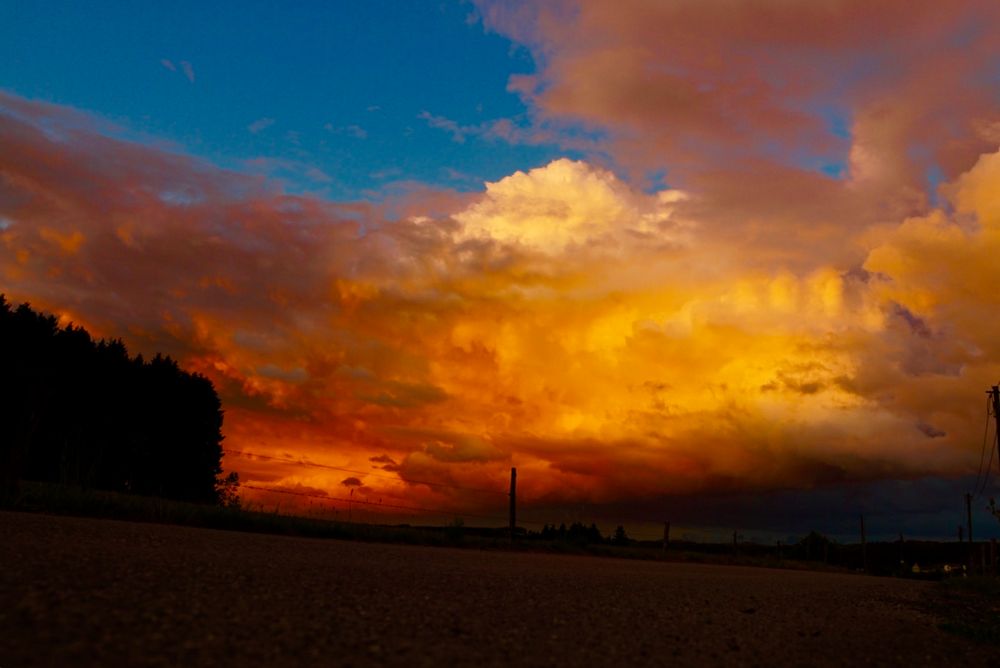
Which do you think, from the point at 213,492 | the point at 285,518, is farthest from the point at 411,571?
the point at 213,492

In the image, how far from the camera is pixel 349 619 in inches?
169

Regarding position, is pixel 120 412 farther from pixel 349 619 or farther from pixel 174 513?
pixel 349 619

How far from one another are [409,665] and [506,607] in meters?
2.31

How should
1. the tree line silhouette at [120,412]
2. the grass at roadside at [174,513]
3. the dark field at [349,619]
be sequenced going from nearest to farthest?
the dark field at [349,619] < the grass at roadside at [174,513] < the tree line silhouette at [120,412]

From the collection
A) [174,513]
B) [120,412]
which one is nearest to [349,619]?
[174,513]

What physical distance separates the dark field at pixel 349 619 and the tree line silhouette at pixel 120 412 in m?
33.2

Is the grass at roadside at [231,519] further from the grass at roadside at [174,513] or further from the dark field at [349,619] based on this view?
the dark field at [349,619]

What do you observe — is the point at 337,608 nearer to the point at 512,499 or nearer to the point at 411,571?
the point at 411,571

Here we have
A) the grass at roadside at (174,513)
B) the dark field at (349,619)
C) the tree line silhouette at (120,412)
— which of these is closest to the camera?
the dark field at (349,619)

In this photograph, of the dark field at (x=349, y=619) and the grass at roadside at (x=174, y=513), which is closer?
the dark field at (x=349, y=619)

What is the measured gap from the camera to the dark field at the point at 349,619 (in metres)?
3.41

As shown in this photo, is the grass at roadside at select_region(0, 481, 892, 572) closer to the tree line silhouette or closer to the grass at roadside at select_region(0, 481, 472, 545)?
the grass at roadside at select_region(0, 481, 472, 545)

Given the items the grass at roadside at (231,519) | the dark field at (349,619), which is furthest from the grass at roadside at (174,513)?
the dark field at (349,619)

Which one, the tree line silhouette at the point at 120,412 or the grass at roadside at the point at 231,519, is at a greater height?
the tree line silhouette at the point at 120,412
